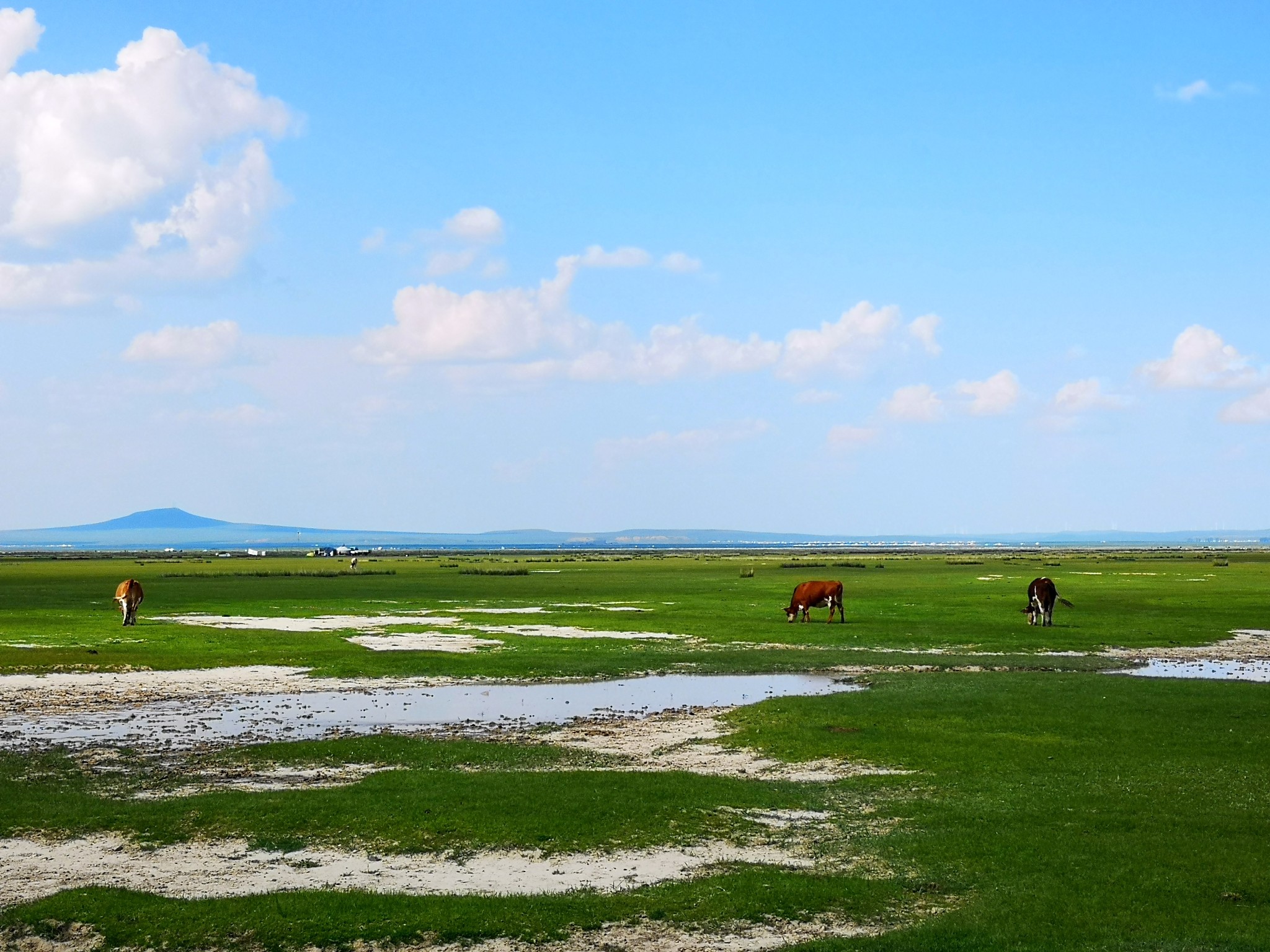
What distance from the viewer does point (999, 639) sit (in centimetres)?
4153

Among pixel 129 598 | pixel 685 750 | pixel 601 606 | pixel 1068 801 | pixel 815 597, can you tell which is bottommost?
→ pixel 601 606

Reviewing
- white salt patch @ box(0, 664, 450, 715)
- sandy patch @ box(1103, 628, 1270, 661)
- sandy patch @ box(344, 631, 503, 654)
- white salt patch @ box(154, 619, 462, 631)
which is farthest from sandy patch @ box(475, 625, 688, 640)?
sandy patch @ box(1103, 628, 1270, 661)

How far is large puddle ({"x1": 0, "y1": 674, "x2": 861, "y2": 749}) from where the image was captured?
893 inches

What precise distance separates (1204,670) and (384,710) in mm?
24358

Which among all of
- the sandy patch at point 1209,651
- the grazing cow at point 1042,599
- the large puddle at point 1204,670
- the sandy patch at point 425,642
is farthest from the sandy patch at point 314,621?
the large puddle at point 1204,670

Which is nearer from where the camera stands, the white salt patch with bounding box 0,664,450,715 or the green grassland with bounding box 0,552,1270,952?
the green grassland with bounding box 0,552,1270,952

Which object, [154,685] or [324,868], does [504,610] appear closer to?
[154,685]

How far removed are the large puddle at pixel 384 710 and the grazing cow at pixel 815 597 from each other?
1718 centimetres

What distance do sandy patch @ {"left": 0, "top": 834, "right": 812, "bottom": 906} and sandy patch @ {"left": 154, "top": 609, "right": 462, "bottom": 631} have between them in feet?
108

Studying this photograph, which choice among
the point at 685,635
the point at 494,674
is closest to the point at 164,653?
the point at 494,674

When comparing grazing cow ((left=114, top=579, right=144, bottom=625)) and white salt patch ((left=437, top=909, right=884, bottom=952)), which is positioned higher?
grazing cow ((left=114, top=579, right=144, bottom=625))

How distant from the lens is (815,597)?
4975 cm

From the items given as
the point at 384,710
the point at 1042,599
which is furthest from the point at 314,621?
the point at 1042,599

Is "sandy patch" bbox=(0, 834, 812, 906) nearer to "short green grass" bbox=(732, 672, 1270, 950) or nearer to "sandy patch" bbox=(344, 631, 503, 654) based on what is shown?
"short green grass" bbox=(732, 672, 1270, 950)
